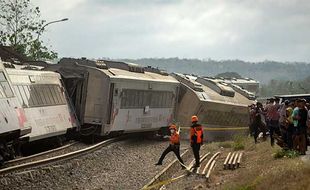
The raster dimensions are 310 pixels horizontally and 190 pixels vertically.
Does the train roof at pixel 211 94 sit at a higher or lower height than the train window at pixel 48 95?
lower

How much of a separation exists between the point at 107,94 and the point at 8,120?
7803mm

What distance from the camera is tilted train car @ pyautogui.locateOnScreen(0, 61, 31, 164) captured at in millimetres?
14070

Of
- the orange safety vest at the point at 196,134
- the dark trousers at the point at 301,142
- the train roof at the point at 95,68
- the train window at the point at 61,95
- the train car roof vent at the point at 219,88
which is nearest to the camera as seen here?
the dark trousers at the point at 301,142

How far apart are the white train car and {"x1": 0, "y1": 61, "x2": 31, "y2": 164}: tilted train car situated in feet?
4.87

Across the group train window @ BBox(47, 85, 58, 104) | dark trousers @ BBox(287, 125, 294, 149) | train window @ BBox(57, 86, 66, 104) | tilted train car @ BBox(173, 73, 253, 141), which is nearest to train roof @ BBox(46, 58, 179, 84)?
train window @ BBox(57, 86, 66, 104)

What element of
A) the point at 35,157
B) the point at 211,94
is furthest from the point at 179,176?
the point at 211,94

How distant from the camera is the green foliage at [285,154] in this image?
1540cm

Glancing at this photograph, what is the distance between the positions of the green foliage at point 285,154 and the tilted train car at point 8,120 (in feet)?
25.7

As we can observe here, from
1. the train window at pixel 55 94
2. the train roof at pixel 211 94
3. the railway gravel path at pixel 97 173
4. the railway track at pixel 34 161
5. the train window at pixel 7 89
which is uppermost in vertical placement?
the train window at pixel 7 89

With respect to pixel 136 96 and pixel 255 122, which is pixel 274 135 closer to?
pixel 255 122

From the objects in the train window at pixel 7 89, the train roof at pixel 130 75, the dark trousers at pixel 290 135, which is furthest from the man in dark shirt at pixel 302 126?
the train roof at pixel 130 75

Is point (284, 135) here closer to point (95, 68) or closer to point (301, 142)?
Answer: point (301, 142)

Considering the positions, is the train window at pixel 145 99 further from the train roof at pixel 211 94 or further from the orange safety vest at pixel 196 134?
the orange safety vest at pixel 196 134

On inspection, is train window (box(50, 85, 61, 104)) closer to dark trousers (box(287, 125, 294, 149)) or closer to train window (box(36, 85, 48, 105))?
train window (box(36, 85, 48, 105))
